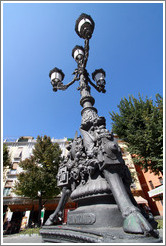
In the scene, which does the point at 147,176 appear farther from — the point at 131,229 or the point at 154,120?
the point at 131,229

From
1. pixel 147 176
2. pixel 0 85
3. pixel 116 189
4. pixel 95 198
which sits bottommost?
pixel 147 176

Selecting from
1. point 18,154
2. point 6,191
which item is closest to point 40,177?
point 6,191

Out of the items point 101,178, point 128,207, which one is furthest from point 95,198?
point 128,207

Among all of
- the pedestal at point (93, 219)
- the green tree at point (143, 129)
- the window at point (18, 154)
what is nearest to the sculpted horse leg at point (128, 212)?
the pedestal at point (93, 219)

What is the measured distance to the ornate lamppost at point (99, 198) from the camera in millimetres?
1377

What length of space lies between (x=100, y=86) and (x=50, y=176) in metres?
10.3

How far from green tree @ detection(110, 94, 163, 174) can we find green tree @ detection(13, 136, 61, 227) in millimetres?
7538

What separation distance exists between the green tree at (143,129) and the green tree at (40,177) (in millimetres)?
7538

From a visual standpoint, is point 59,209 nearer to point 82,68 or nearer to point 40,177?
point 82,68

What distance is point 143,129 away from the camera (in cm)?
1033

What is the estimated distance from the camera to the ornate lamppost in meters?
1.38

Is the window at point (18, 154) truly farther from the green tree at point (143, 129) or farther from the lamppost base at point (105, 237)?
the lamppost base at point (105, 237)

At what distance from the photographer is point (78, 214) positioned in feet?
7.21

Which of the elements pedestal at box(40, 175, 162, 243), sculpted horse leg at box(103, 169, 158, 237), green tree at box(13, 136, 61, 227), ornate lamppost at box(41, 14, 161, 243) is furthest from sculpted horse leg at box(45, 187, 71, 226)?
green tree at box(13, 136, 61, 227)
